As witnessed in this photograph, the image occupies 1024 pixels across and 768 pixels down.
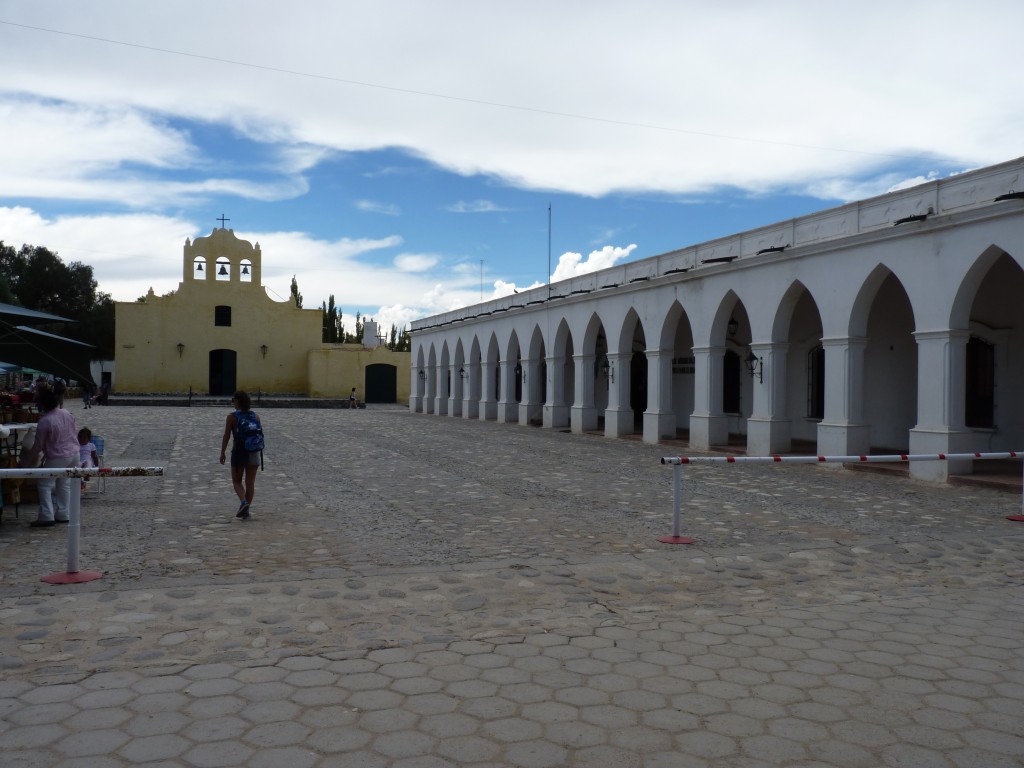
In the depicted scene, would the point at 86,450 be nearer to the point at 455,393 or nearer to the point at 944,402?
the point at 944,402

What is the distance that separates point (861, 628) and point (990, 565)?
273 cm

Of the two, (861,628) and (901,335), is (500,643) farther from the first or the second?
(901,335)

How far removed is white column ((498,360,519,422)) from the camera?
32281mm

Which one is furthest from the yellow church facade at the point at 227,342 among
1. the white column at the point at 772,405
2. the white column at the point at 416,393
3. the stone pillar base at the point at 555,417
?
the white column at the point at 772,405

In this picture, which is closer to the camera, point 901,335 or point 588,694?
point 588,694

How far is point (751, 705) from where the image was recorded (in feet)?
13.3

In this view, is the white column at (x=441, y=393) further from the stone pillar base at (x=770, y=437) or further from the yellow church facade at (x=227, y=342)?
the stone pillar base at (x=770, y=437)

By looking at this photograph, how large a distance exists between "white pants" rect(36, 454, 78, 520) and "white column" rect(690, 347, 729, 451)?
13970mm

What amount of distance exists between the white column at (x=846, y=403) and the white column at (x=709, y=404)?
154 inches

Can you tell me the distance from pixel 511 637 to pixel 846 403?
12.1 meters

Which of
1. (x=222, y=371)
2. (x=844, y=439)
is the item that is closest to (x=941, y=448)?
(x=844, y=439)

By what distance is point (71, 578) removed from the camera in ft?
20.1

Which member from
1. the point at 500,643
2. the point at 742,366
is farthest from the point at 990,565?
the point at 742,366

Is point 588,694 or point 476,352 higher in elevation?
Answer: point 476,352
